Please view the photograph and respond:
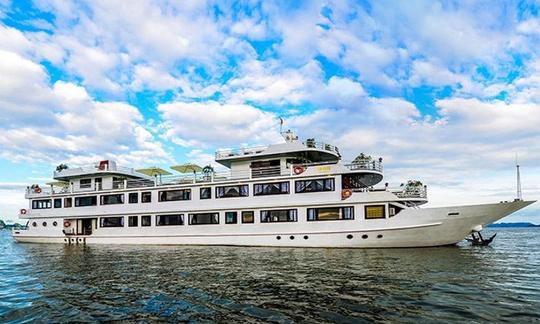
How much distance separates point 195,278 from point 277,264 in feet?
13.6

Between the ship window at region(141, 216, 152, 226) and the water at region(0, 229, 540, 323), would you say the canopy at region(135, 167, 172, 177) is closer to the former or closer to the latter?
the ship window at region(141, 216, 152, 226)

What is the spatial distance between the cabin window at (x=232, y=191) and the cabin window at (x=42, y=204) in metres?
16.9

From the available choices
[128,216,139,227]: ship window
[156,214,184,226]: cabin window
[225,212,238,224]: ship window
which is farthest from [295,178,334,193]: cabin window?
[128,216,139,227]: ship window

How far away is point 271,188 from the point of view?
80.2ft

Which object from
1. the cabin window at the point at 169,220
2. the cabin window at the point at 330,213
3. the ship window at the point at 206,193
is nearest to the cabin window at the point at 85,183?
the cabin window at the point at 169,220

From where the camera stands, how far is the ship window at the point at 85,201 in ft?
101

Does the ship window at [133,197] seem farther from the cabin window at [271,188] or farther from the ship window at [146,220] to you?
the cabin window at [271,188]

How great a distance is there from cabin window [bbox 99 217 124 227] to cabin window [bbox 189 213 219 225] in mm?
6697

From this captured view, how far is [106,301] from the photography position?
1009cm

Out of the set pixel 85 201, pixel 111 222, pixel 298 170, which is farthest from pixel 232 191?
pixel 85 201

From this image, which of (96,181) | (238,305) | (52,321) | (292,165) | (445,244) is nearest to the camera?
(52,321)

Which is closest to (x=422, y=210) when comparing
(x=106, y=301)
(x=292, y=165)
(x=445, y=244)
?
(x=445, y=244)

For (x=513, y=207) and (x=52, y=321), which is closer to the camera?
(x=52, y=321)

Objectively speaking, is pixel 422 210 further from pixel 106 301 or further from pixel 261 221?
pixel 106 301
